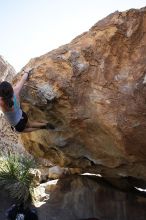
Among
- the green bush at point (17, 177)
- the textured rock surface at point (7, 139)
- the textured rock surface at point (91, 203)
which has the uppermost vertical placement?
the green bush at point (17, 177)

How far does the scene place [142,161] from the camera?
28.3ft

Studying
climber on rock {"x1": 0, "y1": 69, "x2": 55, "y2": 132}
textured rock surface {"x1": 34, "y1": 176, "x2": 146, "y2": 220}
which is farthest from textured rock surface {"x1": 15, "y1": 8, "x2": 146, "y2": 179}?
textured rock surface {"x1": 34, "y1": 176, "x2": 146, "y2": 220}

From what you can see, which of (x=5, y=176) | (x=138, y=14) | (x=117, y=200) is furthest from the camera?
(x=5, y=176)

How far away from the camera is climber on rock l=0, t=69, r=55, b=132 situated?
702cm

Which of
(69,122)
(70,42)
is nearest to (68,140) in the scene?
(69,122)

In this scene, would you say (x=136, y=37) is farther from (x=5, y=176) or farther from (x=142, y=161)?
(x=5, y=176)

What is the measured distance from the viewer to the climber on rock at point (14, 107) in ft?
23.0

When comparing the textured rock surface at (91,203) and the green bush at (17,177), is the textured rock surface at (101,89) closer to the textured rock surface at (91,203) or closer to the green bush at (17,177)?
the textured rock surface at (91,203)

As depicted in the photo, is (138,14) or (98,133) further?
(98,133)

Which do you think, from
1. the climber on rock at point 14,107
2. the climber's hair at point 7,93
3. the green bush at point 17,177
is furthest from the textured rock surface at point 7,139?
the climber's hair at point 7,93

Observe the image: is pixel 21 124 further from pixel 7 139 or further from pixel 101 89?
pixel 7 139

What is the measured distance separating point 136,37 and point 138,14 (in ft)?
1.60

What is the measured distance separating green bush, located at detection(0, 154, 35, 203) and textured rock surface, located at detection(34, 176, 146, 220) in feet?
2.46

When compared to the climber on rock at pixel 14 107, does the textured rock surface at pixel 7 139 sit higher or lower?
lower
